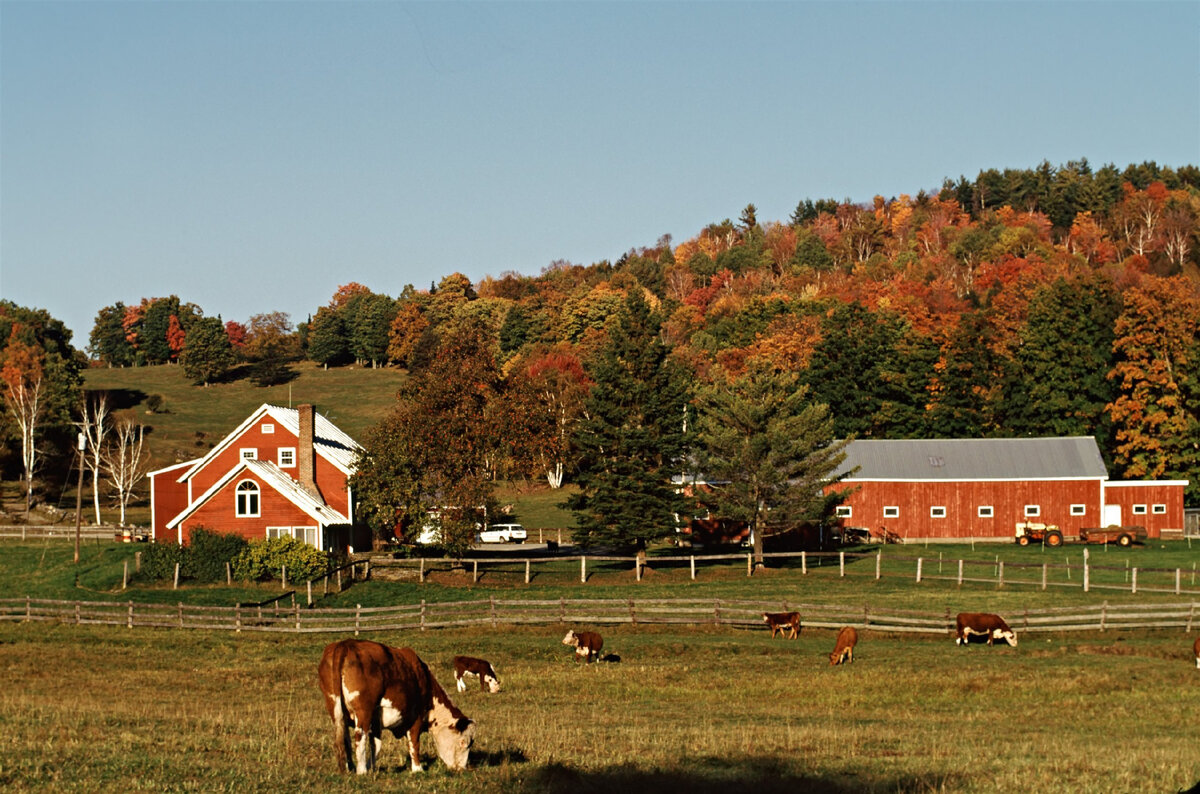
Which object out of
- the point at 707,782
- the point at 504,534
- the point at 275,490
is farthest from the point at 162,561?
the point at 707,782

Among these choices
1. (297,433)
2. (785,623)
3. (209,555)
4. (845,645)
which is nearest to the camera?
(845,645)

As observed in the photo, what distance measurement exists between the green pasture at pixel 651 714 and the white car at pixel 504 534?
3480 cm

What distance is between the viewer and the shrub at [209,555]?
5441 cm

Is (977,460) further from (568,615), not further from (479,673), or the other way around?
(479,673)

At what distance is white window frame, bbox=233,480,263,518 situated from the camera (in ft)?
185

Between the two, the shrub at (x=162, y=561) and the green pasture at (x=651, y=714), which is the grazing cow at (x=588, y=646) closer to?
the green pasture at (x=651, y=714)

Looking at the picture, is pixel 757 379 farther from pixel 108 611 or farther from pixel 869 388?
pixel 869 388

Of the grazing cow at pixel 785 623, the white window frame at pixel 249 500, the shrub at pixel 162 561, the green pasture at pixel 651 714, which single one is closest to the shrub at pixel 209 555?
the shrub at pixel 162 561

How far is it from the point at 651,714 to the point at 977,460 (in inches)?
2047

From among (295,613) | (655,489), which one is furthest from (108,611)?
(655,489)

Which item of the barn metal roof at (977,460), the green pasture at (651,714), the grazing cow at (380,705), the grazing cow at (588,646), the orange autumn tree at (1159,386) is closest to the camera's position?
the grazing cow at (380,705)

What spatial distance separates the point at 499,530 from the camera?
77.1 metres

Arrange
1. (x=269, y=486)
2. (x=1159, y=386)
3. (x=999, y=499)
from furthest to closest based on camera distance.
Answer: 1. (x=1159, y=386)
2. (x=999, y=499)
3. (x=269, y=486)

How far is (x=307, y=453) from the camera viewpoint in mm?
61406
